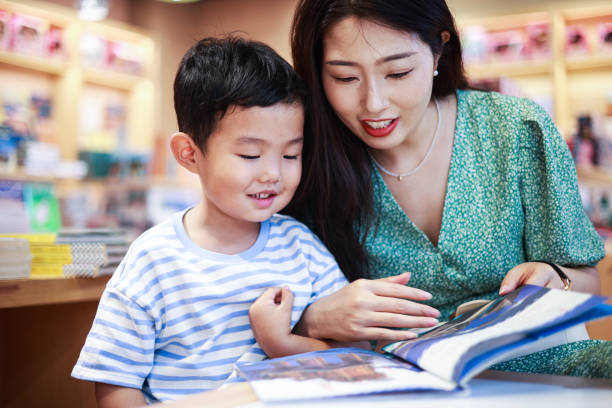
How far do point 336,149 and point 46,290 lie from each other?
2.25 feet

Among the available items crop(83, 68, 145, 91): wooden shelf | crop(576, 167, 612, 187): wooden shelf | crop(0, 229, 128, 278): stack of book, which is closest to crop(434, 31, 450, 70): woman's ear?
crop(0, 229, 128, 278): stack of book

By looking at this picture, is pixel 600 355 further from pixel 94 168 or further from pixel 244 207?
pixel 94 168

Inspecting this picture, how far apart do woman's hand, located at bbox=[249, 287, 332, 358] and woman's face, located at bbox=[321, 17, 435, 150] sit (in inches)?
16.1

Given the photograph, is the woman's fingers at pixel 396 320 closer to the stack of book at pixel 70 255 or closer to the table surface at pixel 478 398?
the table surface at pixel 478 398

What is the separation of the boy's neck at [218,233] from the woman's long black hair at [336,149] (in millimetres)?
216

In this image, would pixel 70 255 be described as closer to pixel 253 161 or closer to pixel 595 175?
pixel 253 161

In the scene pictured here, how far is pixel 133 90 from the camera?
5.28 m

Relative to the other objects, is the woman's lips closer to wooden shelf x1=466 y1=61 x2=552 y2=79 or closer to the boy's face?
the boy's face

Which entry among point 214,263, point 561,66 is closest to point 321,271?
point 214,263

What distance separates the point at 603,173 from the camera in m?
3.27

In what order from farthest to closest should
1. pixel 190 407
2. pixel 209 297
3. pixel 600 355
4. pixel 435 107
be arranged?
pixel 435 107 → pixel 209 297 → pixel 600 355 → pixel 190 407

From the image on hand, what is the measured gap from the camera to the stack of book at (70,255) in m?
1.30

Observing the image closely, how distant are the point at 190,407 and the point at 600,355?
0.56 meters

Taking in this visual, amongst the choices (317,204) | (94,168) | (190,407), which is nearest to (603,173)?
(317,204)
